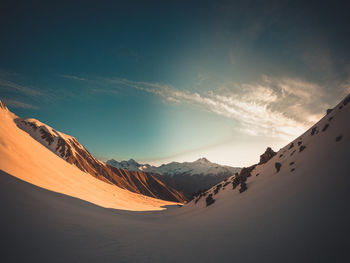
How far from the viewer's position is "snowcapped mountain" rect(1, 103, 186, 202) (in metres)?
63.6

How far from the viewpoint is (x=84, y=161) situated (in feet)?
224

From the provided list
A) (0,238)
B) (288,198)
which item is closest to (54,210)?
(0,238)

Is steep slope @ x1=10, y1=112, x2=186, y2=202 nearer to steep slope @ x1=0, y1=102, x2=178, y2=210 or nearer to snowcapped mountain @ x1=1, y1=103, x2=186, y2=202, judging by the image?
snowcapped mountain @ x1=1, y1=103, x2=186, y2=202

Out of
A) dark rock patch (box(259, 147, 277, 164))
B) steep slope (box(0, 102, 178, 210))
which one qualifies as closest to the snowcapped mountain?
steep slope (box(0, 102, 178, 210))

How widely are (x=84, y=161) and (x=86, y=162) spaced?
1.79m

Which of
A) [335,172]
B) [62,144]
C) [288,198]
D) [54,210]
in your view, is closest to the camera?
[335,172]

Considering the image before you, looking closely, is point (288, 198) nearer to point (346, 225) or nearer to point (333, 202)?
point (333, 202)

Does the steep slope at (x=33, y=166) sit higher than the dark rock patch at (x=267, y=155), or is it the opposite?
the dark rock patch at (x=267, y=155)

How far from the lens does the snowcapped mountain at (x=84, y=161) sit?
63.6 metres

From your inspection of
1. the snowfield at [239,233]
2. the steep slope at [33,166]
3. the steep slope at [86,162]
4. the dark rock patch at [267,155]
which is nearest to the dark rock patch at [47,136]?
the steep slope at [86,162]

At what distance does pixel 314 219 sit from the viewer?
359 cm

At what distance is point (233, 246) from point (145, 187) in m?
93.1

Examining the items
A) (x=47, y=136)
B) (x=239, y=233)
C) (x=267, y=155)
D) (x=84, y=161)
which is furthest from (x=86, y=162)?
(x=239, y=233)

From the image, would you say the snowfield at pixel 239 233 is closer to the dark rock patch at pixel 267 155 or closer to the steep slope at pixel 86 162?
the dark rock patch at pixel 267 155
